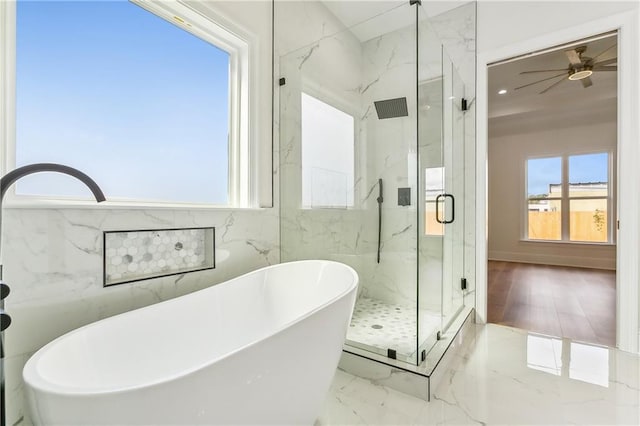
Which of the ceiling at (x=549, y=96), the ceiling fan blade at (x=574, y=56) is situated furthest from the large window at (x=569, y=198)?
the ceiling fan blade at (x=574, y=56)

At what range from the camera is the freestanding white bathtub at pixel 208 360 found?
0.65 m

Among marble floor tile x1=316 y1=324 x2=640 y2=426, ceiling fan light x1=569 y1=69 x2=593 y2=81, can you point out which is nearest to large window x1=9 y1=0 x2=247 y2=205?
marble floor tile x1=316 y1=324 x2=640 y2=426

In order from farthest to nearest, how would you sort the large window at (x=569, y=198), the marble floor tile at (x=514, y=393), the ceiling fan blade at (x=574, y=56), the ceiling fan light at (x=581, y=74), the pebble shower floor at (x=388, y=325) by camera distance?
the large window at (x=569, y=198) < the ceiling fan light at (x=581, y=74) < the ceiling fan blade at (x=574, y=56) < the pebble shower floor at (x=388, y=325) < the marble floor tile at (x=514, y=393)

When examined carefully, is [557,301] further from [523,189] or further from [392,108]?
[523,189]

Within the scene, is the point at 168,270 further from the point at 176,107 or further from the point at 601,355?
the point at 601,355

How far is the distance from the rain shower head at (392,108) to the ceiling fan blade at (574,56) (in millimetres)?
1969

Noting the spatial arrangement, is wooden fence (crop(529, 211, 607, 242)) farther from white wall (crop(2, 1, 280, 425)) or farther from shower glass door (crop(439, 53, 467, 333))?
white wall (crop(2, 1, 280, 425))

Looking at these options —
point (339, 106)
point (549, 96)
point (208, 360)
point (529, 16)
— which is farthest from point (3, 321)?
point (549, 96)

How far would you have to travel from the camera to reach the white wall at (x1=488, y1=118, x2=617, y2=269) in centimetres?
490

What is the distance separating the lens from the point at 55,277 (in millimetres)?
1139

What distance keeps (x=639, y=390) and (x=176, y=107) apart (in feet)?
9.78

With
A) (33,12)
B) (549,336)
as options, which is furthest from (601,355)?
(33,12)

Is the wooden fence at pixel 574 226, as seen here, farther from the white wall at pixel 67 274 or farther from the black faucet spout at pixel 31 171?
the black faucet spout at pixel 31 171

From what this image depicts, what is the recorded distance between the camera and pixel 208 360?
3.81ft
